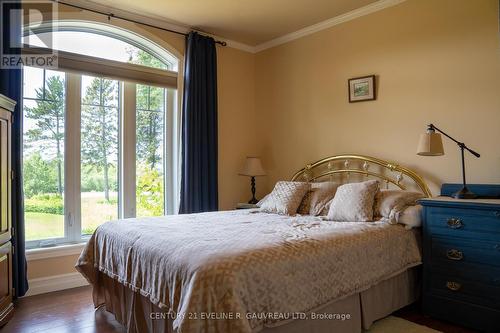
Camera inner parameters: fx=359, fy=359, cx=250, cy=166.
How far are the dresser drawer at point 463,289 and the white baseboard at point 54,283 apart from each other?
3.11m

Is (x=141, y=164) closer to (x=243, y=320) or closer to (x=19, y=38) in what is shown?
(x=19, y=38)

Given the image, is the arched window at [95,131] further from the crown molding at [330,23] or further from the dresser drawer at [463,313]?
the dresser drawer at [463,313]

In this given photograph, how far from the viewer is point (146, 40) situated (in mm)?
3932

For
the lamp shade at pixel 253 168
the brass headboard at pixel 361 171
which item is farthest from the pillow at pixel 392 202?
the lamp shade at pixel 253 168

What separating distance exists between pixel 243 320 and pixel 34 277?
256 centimetres

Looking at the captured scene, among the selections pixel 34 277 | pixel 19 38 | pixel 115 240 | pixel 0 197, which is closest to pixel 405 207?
pixel 115 240

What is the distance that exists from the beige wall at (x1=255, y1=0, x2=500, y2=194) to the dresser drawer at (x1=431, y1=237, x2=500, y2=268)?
0.72 meters

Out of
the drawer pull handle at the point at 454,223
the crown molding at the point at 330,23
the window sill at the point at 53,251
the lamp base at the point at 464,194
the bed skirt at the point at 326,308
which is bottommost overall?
the bed skirt at the point at 326,308

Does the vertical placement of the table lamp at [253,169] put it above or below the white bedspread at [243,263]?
above

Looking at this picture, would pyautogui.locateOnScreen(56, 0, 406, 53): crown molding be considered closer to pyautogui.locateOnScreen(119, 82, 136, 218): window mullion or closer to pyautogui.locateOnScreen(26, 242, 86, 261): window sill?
pyautogui.locateOnScreen(119, 82, 136, 218): window mullion

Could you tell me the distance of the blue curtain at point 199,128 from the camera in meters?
4.05

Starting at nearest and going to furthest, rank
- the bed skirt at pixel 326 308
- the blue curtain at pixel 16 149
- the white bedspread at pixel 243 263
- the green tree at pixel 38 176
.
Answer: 1. the white bedspread at pixel 243 263
2. the bed skirt at pixel 326 308
3. the blue curtain at pixel 16 149
4. the green tree at pixel 38 176

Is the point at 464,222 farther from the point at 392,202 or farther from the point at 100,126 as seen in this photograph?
the point at 100,126

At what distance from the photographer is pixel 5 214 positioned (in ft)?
8.71
